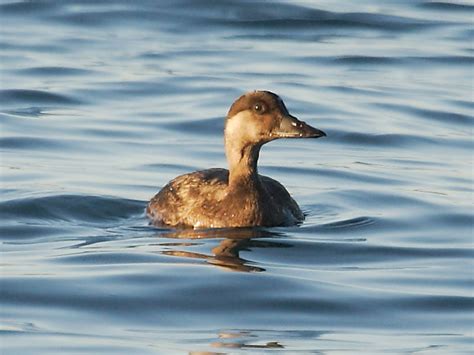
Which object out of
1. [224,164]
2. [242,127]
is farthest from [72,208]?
[224,164]

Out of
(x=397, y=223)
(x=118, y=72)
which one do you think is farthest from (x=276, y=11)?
(x=397, y=223)

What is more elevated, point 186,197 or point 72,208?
point 186,197

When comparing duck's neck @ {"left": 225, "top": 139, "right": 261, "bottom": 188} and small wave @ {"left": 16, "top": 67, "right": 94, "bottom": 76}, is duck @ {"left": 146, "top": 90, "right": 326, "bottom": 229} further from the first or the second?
small wave @ {"left": 16, "top": 67, "right": 94, "bottom": 76}

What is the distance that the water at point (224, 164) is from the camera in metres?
11.4

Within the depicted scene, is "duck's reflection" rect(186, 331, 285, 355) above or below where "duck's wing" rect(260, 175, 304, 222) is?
below

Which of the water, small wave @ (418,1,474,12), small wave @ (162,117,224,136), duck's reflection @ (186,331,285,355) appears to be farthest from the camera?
small wave @ (418,1,474,12)

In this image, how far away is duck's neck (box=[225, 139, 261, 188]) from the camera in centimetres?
1467

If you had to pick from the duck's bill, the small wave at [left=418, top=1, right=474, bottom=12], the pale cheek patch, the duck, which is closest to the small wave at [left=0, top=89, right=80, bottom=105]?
the duck

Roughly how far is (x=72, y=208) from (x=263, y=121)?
216 cm

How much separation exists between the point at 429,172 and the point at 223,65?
8984 mm

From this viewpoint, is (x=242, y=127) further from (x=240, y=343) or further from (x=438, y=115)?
(x=438, y=115)

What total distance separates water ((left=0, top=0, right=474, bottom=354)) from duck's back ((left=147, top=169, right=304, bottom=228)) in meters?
0.16

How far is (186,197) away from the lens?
14789mm

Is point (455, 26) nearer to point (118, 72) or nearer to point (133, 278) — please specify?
point (118, 72)
